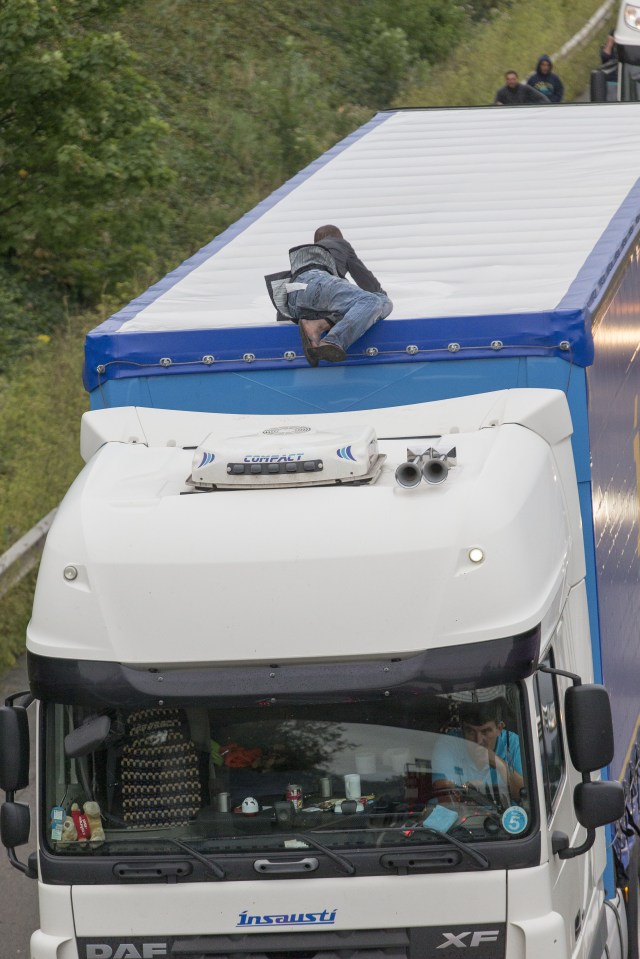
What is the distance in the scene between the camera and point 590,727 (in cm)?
Answer: 596

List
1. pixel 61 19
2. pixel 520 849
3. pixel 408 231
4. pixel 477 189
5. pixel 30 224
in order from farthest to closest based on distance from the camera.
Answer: pixel 30 224 < pixel 61 19 < pixel 477 189 < pixel 408 231 < pixel 520 849

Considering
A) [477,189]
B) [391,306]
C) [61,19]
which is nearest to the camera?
[391,306]

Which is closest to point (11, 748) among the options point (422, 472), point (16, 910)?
point (422, 472)

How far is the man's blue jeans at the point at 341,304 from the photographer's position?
7.01 m

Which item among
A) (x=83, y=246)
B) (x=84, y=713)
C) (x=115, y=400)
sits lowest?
(x=83, y=246)

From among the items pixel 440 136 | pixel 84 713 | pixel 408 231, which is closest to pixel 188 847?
pixel 84 713

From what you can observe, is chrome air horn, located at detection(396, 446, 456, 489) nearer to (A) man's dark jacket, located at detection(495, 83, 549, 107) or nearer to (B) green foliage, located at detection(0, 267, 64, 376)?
(B) green foliage, located at detection(0, 267, 64, 376)

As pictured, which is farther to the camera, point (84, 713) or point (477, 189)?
point (477, 189)

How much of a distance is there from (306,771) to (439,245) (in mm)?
4022

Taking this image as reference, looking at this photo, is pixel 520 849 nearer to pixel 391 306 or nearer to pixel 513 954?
pixel 513 954

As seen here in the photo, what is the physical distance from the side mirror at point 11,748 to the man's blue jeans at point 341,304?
2.17 meters

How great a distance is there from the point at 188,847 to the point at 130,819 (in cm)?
27

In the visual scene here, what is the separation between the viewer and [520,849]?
5902 millimetres

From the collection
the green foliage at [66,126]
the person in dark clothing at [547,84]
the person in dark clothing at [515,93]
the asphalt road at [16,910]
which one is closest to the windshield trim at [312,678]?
the asphalt road at [16,910]
